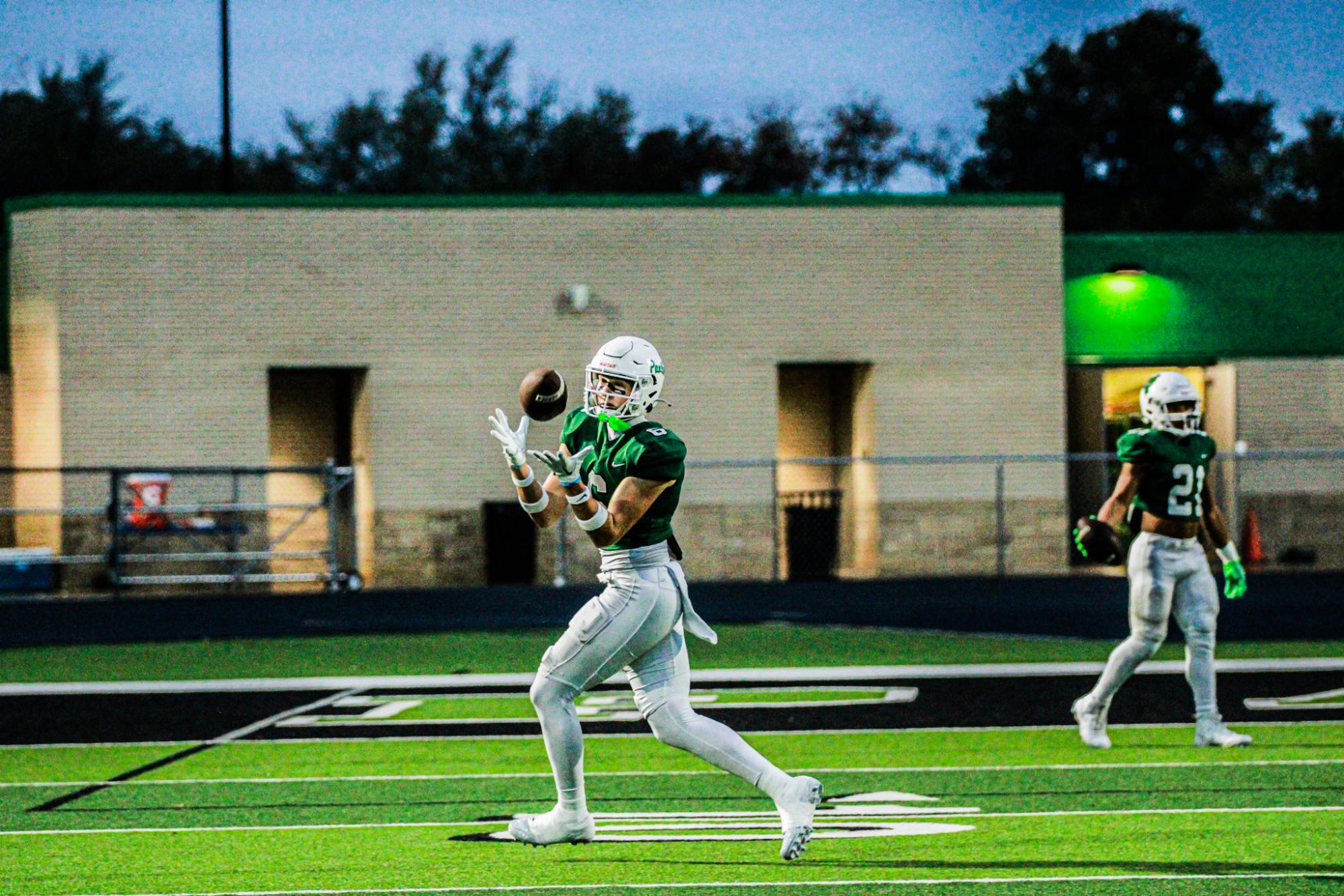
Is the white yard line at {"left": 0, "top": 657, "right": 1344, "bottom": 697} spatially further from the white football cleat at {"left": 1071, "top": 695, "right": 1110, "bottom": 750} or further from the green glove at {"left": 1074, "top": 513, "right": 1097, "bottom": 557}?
the green glove at {"left": 1074, "top": 513, "right": 1097, "bottom": 557}

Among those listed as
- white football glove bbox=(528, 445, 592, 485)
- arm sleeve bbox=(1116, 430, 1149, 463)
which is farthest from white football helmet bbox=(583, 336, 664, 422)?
arm sleeve bbox=(1116, 430, 1149, 463)

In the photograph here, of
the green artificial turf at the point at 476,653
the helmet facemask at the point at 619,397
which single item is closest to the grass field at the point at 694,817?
the helmet facemask at the point at 619,397

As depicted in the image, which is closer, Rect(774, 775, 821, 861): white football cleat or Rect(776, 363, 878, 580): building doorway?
Rect(774, 775, 821, 861): white football cleat

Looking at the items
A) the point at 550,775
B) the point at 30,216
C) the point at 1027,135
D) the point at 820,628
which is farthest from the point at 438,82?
the point at 550,775

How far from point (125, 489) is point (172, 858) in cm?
1808

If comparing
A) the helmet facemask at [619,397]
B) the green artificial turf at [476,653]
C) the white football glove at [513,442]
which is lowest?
the green artificial turf at [476,653]

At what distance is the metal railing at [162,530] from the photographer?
76.4 ft

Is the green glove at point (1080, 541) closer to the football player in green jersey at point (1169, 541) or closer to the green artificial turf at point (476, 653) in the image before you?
the football player in green jersey at point (1169, 541)

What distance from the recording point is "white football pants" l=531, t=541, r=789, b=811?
7.18 meters

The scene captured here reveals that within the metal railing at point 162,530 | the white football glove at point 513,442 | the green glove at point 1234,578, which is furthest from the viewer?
the metal railing at point 162,530

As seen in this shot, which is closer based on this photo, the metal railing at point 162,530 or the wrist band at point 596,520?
the wrist band at point 596,520

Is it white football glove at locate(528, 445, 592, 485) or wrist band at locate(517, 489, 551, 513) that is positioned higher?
white football glove at locate(528, 445, 592, 485)

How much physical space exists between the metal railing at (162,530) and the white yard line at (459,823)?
14.6 metres

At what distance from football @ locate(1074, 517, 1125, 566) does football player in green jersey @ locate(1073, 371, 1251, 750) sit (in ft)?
0.76
